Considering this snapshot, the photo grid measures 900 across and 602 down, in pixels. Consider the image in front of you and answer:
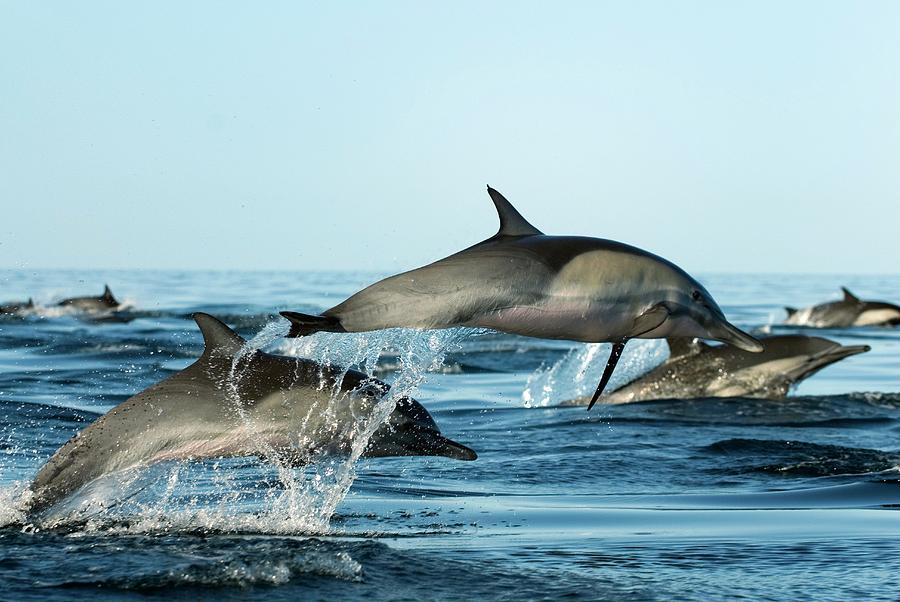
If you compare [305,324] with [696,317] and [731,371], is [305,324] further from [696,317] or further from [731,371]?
[731,371]

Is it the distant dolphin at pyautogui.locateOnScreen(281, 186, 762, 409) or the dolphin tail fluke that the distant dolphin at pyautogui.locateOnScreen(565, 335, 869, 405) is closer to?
the distant dolphin at pyautogui.locateOnScreen(281, 186, 762, 409)

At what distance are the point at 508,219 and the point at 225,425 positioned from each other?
5.86 ft

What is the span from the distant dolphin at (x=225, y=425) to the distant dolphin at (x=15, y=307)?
894 inches

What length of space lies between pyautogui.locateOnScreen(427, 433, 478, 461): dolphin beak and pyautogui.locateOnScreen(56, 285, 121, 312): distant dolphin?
22605 millimetres

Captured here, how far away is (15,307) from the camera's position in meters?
31.0

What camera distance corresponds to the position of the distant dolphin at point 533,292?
6199 mm

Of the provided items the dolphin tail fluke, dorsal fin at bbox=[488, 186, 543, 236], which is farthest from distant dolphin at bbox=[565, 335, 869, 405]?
the dolphin tail fluke

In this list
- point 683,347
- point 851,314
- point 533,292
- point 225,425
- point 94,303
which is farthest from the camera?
point 851,314

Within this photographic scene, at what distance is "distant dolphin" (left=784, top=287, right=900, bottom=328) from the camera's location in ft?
96.8

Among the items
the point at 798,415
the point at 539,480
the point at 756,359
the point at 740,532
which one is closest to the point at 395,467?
the point at 539,480

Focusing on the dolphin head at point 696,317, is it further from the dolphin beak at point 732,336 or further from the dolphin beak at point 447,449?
the dolphin beak at point 447,449

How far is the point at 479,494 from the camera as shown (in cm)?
847

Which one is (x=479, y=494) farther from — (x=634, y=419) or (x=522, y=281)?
(x=634, y=419)

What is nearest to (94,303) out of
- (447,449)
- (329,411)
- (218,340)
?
(218,340)
